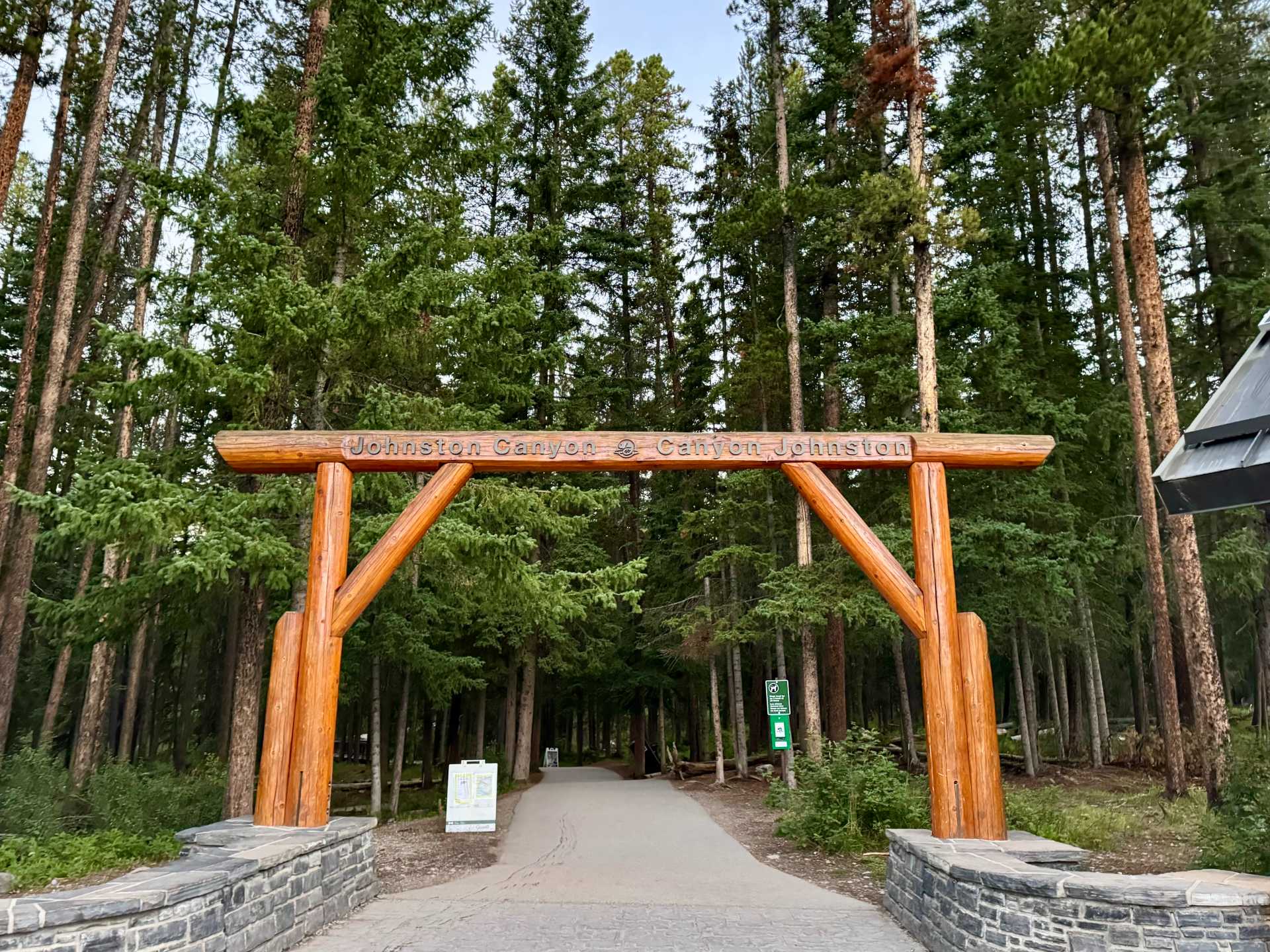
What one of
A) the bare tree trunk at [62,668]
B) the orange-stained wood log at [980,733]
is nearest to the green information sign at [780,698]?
the orange-stained wood log at [980,733]

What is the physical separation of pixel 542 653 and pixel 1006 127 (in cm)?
1666

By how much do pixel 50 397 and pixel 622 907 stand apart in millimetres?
10170

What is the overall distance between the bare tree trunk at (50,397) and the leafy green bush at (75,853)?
10.4 feet

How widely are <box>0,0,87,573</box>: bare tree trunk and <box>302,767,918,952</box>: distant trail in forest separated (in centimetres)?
776

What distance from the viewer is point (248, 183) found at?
9.61m

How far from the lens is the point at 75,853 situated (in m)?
7.93

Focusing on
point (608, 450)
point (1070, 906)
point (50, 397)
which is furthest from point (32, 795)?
point (1070, 906)

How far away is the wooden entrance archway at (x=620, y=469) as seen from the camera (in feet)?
20.6

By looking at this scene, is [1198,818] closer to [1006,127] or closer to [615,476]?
[1006,127]

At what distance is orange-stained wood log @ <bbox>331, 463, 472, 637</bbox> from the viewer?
6691 mm

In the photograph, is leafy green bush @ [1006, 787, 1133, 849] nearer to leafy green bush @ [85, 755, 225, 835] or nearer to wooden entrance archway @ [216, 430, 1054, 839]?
wooden entrance archway @ [216, 430, 1054, 839]

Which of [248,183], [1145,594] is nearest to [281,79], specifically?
[248,183]

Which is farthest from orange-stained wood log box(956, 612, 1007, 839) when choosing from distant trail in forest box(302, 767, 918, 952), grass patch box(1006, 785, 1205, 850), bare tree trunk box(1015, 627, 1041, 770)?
bare tree trunk box(1015, 627, 1041, 770)

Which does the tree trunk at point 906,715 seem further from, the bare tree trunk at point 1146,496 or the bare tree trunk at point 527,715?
→ the bare tree trunk at point 527,715
